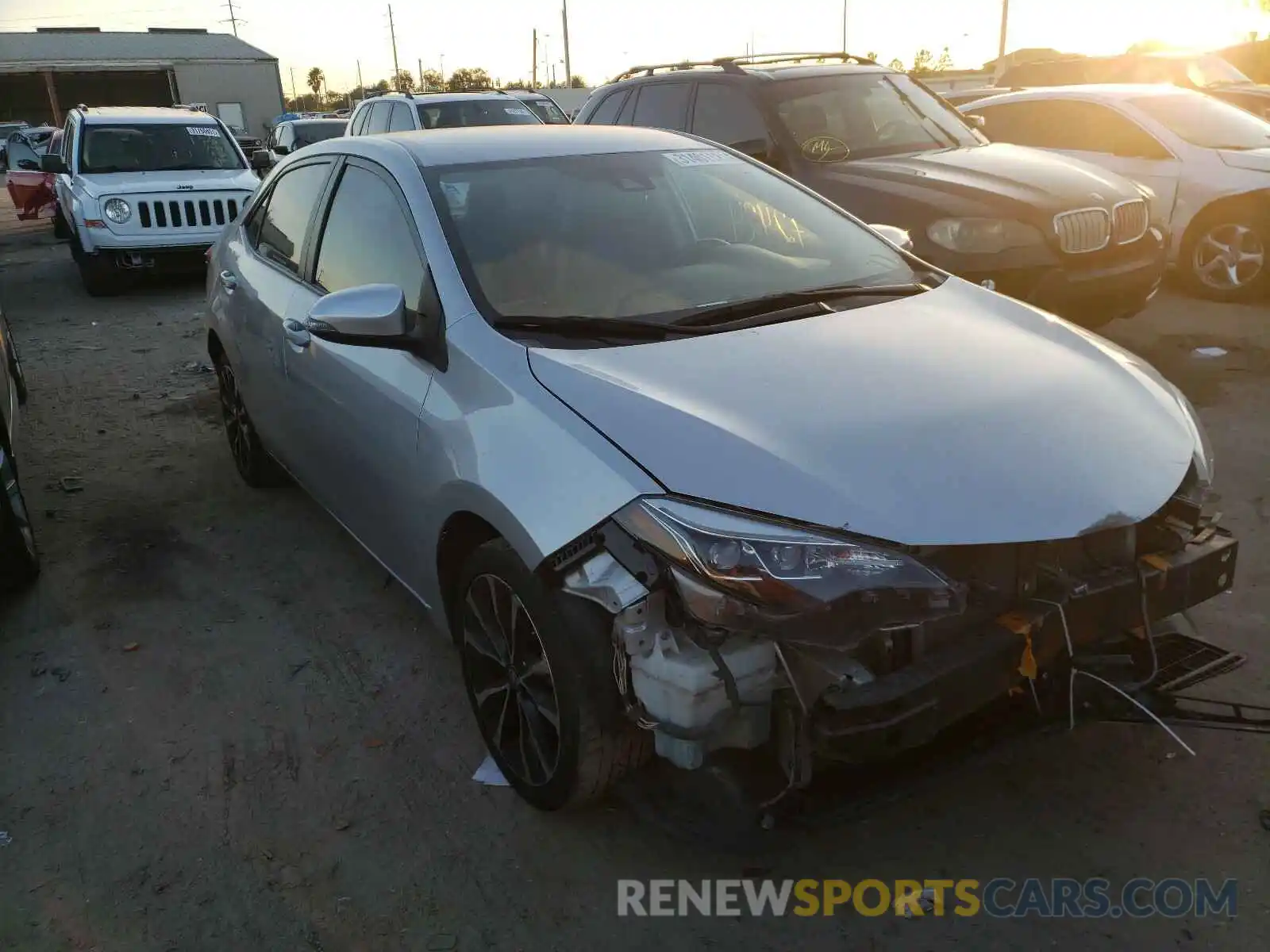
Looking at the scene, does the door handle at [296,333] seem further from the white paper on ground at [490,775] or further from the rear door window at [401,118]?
the rear door window at [401,118]

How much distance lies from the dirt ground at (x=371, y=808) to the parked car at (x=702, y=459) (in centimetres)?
29

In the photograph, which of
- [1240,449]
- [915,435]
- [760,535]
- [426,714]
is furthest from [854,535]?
[1240,449]

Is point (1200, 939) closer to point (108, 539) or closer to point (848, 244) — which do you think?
point (848, 244)

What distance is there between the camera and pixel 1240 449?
5.12 meters

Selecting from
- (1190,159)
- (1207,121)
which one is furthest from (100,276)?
(1207,121)

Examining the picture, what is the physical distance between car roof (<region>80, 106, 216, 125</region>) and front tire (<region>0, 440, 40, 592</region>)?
8.99 m

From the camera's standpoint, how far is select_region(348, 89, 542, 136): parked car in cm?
1209

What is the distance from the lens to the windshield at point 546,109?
13766 mm

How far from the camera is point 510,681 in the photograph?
278cm

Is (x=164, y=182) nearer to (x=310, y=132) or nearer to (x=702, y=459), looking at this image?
(x=310, y=132)

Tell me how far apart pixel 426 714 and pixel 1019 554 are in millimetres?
1984

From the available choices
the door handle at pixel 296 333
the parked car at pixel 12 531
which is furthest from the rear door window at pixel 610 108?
the parked car at pixel 12 531

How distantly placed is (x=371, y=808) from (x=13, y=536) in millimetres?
2311

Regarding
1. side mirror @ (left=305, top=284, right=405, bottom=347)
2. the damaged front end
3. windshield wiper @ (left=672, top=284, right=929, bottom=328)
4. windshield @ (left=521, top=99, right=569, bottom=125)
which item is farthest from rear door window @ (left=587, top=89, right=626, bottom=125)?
the damaged front end
